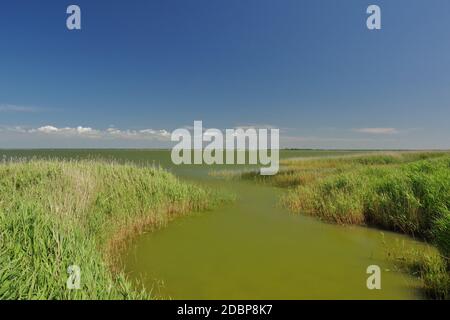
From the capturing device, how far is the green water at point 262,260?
225 inches

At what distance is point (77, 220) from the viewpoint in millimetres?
6453

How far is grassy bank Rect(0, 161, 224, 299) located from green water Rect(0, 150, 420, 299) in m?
0.87

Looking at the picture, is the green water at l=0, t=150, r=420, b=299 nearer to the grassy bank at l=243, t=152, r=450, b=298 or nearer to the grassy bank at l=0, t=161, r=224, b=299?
the grassy bank at l=243, t=152, r=450, b=298

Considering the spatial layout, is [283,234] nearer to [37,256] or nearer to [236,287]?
[236,287]

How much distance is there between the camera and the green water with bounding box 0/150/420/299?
5723 millimetres

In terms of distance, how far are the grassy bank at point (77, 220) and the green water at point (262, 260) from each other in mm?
872

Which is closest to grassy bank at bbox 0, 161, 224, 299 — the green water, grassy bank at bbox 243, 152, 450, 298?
the green water

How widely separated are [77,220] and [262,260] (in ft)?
15.2

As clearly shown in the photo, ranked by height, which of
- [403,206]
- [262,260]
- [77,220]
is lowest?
[262,260]

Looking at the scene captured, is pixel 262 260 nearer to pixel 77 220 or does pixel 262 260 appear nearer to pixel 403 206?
pixel 77 220

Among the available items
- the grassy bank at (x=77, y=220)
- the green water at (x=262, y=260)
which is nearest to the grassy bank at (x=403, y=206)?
the green water at (x=262, y=260)

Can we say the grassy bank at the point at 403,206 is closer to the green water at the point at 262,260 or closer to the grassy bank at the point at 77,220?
the green water at the point at 262,260

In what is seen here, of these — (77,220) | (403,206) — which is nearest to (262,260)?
(77,220)
